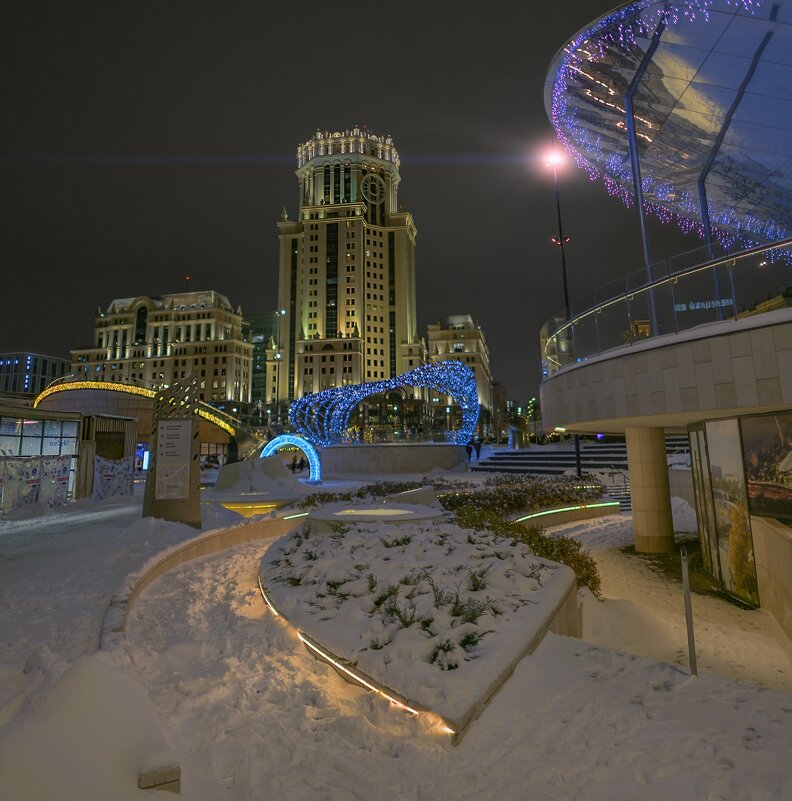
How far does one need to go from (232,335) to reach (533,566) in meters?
127

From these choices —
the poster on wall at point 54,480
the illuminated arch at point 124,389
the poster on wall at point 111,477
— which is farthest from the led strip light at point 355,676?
the illuminated arch at point 124,389

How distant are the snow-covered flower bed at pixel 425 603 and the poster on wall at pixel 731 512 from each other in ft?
15.8

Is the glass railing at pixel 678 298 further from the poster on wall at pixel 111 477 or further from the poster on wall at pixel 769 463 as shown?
the poster on wall at pixel 111 477

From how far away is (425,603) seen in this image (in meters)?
5.74

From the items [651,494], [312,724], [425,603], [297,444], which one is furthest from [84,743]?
[297,444]

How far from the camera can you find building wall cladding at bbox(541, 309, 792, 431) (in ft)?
23.7

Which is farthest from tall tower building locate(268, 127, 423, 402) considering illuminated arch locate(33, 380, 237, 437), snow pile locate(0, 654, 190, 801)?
snow pile locate(0, 654, 190, 801)

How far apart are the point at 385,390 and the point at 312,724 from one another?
113ft

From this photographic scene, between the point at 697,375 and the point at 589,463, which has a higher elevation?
the point at 697,375

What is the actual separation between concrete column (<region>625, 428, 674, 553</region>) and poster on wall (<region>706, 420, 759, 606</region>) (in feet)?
11.2

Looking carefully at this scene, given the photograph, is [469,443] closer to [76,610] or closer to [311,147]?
[76,610]

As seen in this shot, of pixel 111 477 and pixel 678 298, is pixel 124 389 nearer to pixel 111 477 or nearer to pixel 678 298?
pixel 111 477

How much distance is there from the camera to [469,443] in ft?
133

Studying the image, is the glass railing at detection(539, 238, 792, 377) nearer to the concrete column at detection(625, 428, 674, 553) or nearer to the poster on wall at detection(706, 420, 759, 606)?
the poster on wall at detection(706, 420, 759, 606)
